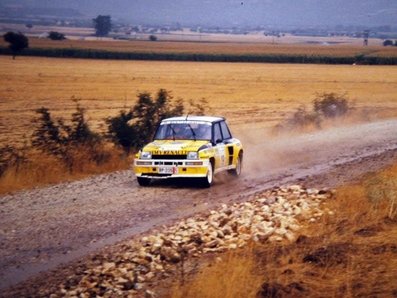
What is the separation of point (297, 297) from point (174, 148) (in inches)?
341

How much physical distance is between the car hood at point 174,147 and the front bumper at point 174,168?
0.24m

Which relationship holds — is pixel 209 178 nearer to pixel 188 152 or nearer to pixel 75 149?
pixel 188 152

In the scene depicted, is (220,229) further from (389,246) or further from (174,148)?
(174,148)

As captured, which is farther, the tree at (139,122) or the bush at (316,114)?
the bush at (316,114)

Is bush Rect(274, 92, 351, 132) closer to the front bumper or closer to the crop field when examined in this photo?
the crop field

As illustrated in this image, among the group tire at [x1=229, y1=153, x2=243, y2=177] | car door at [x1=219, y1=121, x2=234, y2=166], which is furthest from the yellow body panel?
tire at [x1=229, y1=153, x2=243, y2=177]

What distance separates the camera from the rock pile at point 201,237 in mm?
9938

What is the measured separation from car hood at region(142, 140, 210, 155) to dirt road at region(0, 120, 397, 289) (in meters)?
0.87

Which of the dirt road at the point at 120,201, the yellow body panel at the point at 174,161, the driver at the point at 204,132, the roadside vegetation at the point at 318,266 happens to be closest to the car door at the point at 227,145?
the dirt road at the point at 120,201

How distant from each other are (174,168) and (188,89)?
4319 centimetres

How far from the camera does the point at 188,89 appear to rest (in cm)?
6006

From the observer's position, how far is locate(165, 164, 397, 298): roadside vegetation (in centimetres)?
924

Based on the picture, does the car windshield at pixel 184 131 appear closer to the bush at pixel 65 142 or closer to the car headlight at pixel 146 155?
the car headlight at pixel 146 155

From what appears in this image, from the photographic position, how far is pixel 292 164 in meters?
22.2
